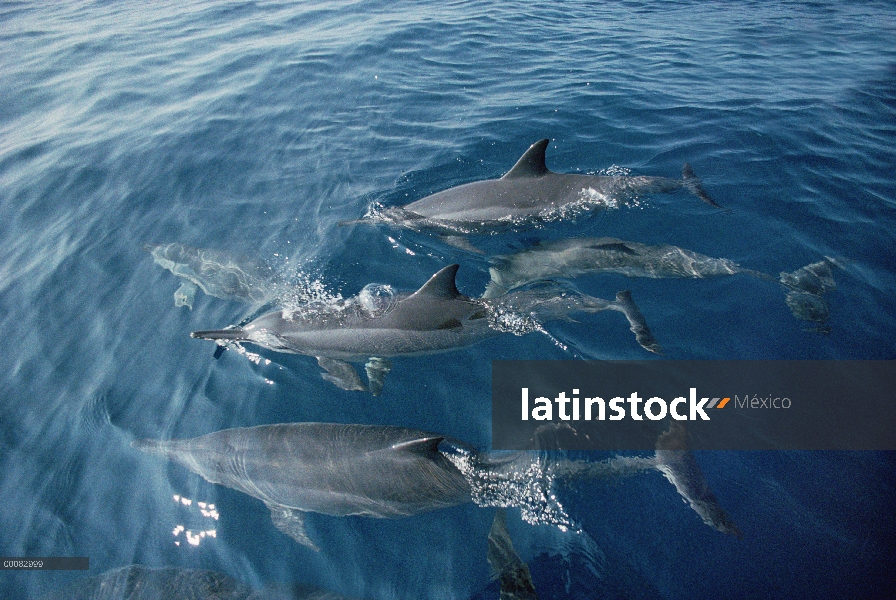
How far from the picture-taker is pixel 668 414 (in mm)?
5395

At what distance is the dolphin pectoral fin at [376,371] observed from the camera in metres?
5.88

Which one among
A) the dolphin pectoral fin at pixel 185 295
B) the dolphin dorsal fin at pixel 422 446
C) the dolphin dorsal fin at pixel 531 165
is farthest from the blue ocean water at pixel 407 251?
the dolphin dorsal fin at pixel 531 165

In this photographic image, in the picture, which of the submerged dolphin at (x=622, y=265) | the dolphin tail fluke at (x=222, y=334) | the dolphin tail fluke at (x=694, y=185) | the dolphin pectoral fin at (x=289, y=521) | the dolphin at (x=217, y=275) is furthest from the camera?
the dolphin tail fluke at (x=694, y=185)

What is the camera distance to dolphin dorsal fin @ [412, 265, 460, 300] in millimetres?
5812

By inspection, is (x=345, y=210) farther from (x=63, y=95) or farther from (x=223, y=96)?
(x=63, y=95)

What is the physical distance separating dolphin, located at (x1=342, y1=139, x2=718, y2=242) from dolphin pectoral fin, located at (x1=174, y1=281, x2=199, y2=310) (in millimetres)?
2708

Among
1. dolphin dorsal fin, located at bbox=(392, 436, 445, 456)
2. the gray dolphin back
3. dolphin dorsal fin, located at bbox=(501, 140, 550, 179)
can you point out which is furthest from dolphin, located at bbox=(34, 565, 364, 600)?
dolphin dorsal fin, located at bbox=(501, 140, 550, 179)

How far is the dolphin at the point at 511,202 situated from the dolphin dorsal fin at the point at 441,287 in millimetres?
1976

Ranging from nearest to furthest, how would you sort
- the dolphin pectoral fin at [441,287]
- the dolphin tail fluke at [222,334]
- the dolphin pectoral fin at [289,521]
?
the dolphin pectoral fin at [289,521]
the dolphin pectoral fin at [441,287]
the dolphin tail fluke at [222,334]

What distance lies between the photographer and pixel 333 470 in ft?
15.4

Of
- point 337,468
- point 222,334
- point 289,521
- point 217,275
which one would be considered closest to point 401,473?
point 337,468

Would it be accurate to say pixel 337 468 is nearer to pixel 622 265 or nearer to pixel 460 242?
pixel 460 242

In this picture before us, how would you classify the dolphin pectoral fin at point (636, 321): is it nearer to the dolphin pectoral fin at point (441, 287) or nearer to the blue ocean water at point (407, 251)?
the blue ocean water at point (407, 251)

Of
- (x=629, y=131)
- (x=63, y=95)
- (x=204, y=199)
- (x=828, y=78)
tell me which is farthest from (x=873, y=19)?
(x=63, y=95)
